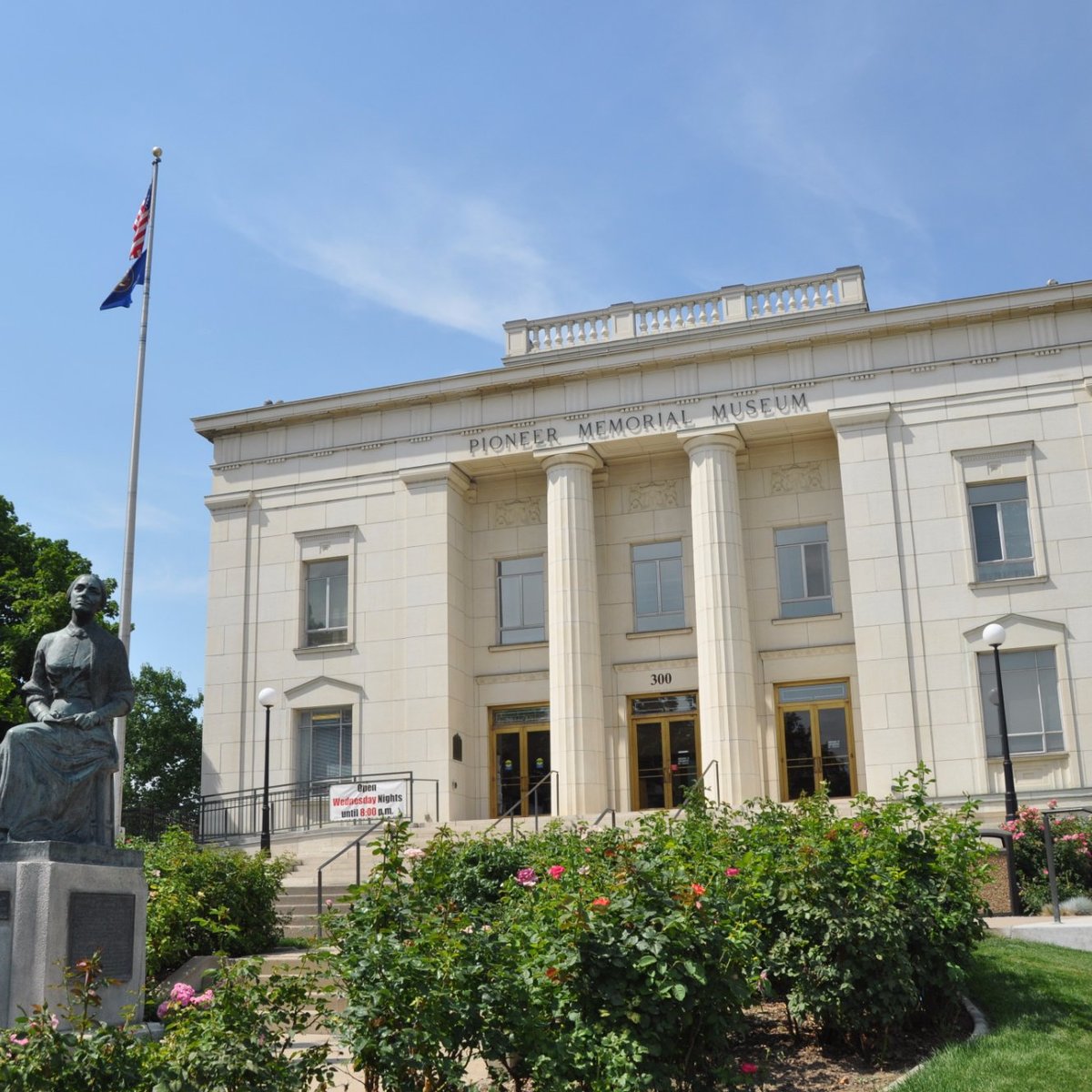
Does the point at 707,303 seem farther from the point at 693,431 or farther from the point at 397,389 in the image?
the point at 397,389

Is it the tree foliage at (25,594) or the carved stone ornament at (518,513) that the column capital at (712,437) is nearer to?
the carved stone ornament at (518,513)

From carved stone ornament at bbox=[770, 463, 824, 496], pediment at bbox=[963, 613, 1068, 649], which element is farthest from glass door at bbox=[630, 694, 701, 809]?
pediment at bbox=[963, 613, 1068, 649]

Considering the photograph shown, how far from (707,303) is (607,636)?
8.75 metres

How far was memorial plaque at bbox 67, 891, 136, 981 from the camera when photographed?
963 centimetres

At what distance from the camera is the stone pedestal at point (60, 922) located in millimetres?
9258

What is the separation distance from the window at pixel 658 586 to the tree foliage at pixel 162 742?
36.0 meters

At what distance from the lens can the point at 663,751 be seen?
3092 cm

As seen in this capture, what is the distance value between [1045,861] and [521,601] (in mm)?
16482

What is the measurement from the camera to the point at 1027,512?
91.9ft

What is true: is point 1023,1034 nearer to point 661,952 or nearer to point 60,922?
point 661,952

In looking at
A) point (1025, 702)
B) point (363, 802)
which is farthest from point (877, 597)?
point (363, 802)

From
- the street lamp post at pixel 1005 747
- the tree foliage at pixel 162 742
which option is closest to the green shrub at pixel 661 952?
the street lamp post at pixel 1005 747

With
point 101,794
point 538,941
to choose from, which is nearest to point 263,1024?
point 538,941

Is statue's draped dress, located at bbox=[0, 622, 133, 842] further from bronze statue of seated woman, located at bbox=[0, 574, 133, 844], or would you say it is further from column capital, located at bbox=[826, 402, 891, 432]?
column capital, located at bbox=[826, 402, 891, 432]
